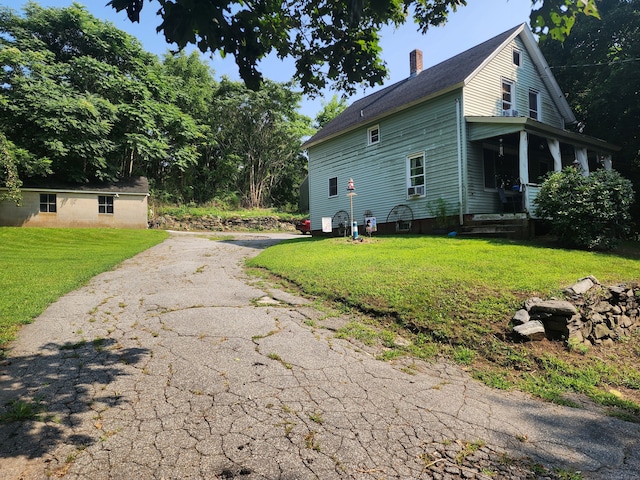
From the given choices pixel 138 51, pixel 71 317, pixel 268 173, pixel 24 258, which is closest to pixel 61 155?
pixel 138 51

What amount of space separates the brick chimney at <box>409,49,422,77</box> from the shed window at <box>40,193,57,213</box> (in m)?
22.1

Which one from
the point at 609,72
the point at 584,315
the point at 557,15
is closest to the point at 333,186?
the point at 609,72

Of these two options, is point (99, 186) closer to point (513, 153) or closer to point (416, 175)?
point (416, 175)

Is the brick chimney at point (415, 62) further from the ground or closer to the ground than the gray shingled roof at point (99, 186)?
further from the ground

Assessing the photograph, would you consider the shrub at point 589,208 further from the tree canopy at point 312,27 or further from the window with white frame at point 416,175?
the tree canopy at point 312,27

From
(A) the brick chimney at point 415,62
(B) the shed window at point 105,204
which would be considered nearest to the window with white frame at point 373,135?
(A) the brick chimney at point 415,62

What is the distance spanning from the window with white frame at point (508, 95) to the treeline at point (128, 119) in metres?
21.5

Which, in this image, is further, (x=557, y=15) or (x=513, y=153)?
(x=513, y=153)

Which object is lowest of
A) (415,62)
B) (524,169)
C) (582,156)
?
(524,169)

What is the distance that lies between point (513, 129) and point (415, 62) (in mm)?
9280

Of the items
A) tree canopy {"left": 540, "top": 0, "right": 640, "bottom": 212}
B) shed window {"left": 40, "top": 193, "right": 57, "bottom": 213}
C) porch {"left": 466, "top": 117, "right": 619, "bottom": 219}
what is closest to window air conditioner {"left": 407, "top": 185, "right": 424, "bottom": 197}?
porch {"left": 466, "top": 117, "right": 619, "bottom": 219}

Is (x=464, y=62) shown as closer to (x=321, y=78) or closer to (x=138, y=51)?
(x=321, y=78)

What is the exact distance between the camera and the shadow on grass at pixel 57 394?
255cm

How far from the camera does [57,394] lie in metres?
3.15
